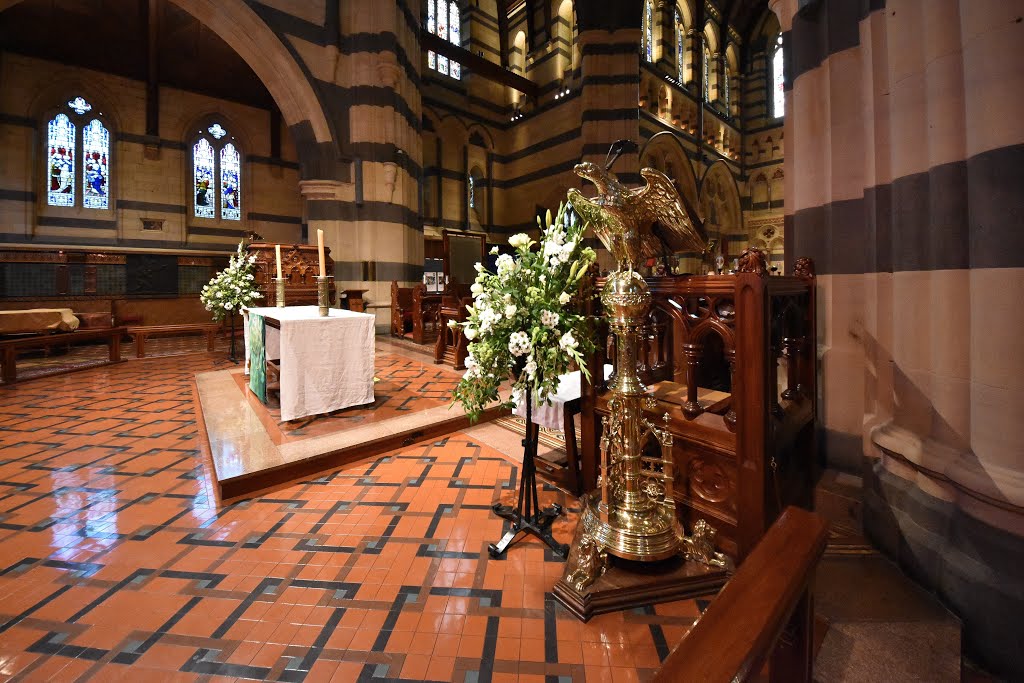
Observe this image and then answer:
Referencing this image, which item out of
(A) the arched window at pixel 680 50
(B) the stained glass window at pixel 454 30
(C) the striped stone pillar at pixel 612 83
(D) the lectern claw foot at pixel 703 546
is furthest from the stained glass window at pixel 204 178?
(A) the arched window at pixel 680 50

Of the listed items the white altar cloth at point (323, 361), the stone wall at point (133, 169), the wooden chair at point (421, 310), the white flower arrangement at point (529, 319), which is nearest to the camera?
the white flower arrangement at point (529, 319)

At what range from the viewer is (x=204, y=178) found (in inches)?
511

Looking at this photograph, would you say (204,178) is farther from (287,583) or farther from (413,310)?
(287,583)

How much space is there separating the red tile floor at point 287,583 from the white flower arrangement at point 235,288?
3.73 metres

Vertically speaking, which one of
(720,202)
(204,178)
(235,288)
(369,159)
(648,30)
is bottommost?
(235,288)

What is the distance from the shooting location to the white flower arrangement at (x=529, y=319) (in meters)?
2.02

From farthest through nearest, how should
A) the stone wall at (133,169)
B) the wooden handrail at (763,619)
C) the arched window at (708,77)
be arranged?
the arched window at (708,77) → the stone wall at (133,169) → the wooden handrail at (763,619)

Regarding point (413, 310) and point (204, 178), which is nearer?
point (413, 310)

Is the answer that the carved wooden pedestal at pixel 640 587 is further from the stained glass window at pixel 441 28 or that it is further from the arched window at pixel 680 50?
the arched window at pixel 680 50

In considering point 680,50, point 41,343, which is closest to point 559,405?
point 41,343

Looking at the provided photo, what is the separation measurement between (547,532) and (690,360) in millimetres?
1162

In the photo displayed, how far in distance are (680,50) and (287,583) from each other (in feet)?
64.7

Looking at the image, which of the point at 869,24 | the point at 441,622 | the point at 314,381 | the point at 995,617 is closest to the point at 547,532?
the point at 441,622

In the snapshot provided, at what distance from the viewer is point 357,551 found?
2.23 m
